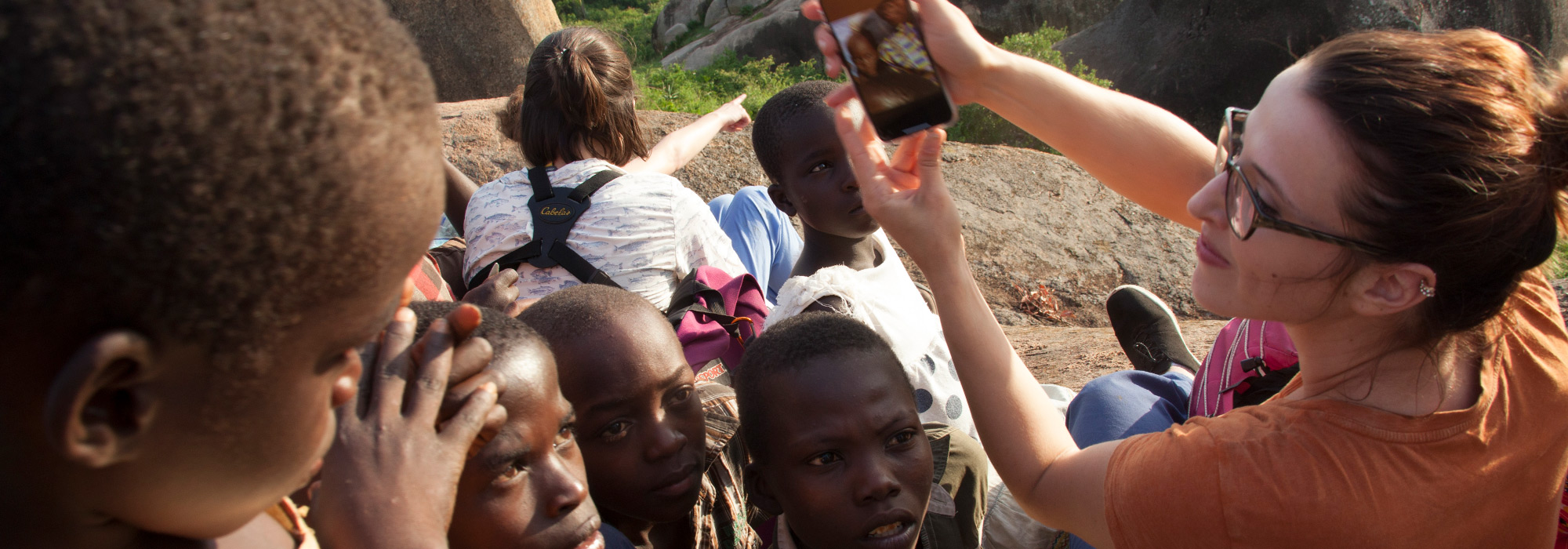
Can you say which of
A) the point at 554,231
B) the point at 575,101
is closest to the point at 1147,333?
A: the point at 554,231

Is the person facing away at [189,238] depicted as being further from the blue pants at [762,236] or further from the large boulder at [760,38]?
the large boulder at [760,38]

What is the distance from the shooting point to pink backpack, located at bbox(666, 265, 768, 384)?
110 inches

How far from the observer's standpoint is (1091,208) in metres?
6.45

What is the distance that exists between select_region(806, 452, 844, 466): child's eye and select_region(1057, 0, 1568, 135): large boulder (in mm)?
9223

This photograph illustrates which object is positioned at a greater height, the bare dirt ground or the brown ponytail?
the brown ponytail

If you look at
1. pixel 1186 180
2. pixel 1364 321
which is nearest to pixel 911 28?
pixel 1186 180

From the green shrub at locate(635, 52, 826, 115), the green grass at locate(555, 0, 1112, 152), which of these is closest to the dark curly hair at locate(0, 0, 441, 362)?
the green grass at locate(555, 0, 1112, 152)

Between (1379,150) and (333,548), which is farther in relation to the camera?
(1379,150)

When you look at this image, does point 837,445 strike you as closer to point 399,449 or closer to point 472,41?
point 399,449

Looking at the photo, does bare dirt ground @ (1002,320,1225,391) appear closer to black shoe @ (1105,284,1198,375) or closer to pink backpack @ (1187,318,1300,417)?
black shoe @ (1105,284,1198,375)

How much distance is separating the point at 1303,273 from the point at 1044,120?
68 cm

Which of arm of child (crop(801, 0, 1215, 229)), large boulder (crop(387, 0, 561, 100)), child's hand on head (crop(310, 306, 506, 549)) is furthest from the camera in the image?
large boulder (crop(387, 0, 561, 100))

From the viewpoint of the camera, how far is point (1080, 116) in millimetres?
2127

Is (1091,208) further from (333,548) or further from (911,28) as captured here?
(333,548)
